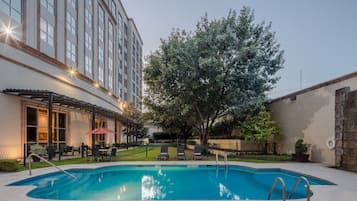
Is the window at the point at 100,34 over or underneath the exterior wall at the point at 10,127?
over

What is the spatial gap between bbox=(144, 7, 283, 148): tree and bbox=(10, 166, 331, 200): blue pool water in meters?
5.51

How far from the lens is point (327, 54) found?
33.3 metres

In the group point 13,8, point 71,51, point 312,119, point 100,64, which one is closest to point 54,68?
point 71,51

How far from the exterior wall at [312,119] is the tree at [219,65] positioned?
219cm

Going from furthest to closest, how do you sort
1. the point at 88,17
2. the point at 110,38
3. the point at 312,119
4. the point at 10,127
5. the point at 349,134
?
1. the point at 110,38
2. the point at 88,17
3. the point at 312,119
4. the point at 10,127
5. the point at 349,134

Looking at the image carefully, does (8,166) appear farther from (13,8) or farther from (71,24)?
(71,24)

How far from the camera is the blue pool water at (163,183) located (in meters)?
8.19

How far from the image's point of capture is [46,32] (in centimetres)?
1781

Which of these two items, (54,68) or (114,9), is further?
(114,9)

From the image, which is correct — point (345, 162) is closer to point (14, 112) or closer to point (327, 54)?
point (14, 112)

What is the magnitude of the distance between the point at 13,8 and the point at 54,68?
4877 mm

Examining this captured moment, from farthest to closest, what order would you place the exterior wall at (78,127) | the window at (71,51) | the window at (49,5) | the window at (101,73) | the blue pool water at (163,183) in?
the window at (101,73)
the exterior wall at (78,127)
the window at (71,51)
the window at (49,5)
the blue pool water at (163,183)

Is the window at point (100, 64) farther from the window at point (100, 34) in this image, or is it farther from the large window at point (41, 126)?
the large window at point (41, 126)

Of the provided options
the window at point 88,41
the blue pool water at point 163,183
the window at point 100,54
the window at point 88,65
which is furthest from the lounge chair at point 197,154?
the window at point 100,54
